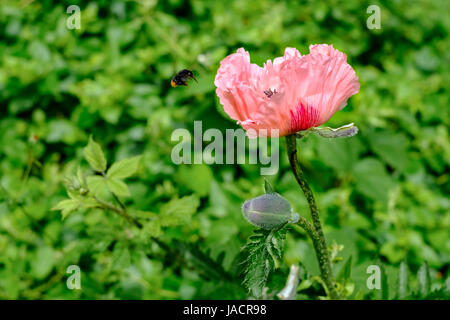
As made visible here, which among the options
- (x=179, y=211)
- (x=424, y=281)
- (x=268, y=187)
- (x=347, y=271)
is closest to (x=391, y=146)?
(x=424, y=281)

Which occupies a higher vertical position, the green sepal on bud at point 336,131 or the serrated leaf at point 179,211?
the green sepal on bud at point 336,131

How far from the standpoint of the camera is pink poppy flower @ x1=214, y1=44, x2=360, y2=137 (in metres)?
0.69

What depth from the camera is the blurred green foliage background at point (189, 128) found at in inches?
56.4

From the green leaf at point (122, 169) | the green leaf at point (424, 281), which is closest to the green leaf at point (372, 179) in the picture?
the green leaf at point (424, 281)

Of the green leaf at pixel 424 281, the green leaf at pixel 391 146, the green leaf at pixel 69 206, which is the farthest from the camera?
the green leaf at pixel 391 146

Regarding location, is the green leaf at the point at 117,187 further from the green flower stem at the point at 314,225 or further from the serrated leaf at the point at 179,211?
the green flower stem at the point at 314,225

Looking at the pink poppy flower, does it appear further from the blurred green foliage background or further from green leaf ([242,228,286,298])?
the blurred green foliage background

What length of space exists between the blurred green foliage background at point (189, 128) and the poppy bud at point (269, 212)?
0.39 m

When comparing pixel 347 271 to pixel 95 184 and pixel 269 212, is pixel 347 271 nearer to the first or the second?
pixel 269 212

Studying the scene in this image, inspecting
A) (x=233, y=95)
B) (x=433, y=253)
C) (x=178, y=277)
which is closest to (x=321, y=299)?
(x=233, y=95)

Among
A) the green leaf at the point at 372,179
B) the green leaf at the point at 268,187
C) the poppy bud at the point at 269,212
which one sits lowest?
the poppy bud at the point at 269,212

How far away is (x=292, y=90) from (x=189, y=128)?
120 centimetres

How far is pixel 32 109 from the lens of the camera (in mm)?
2016
